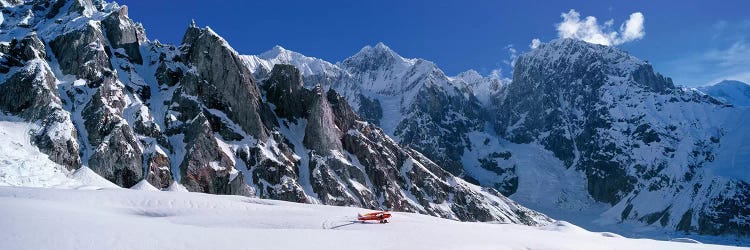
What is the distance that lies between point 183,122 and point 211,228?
106643 mm

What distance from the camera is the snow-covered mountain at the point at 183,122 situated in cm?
10062

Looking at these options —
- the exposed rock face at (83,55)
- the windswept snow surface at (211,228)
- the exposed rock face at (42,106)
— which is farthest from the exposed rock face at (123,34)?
the windswept snow surface at (211,228)

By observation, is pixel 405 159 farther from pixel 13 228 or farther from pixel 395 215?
pixel 13 228

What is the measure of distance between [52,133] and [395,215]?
79604 mm

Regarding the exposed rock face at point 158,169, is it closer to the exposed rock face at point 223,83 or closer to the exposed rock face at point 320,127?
the exposed rock face at point 223,83

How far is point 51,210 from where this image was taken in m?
22.6

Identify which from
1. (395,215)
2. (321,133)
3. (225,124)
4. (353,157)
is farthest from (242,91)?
(395,215)

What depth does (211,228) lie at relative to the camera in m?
23.0

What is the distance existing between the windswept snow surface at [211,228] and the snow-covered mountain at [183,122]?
183ft

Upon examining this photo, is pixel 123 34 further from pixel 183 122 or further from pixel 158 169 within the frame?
pixel 158 169

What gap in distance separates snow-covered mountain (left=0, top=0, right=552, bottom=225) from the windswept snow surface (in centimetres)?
5575

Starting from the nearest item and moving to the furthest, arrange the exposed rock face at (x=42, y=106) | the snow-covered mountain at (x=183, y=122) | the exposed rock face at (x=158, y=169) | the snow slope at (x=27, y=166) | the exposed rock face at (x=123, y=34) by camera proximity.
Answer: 1. the snow slope at (x=27, y=166)
2. the exposed rock face at (x=42, y=106)
3. the snow-covered mountain at (x=183, y=122)
4. the exposed rock face at (x=158, y=169)
5. the exposed rock face at (x=123, y=34)

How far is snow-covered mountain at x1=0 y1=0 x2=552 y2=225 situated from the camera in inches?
3962

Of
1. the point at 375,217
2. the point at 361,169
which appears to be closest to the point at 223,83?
the point at 361,169
